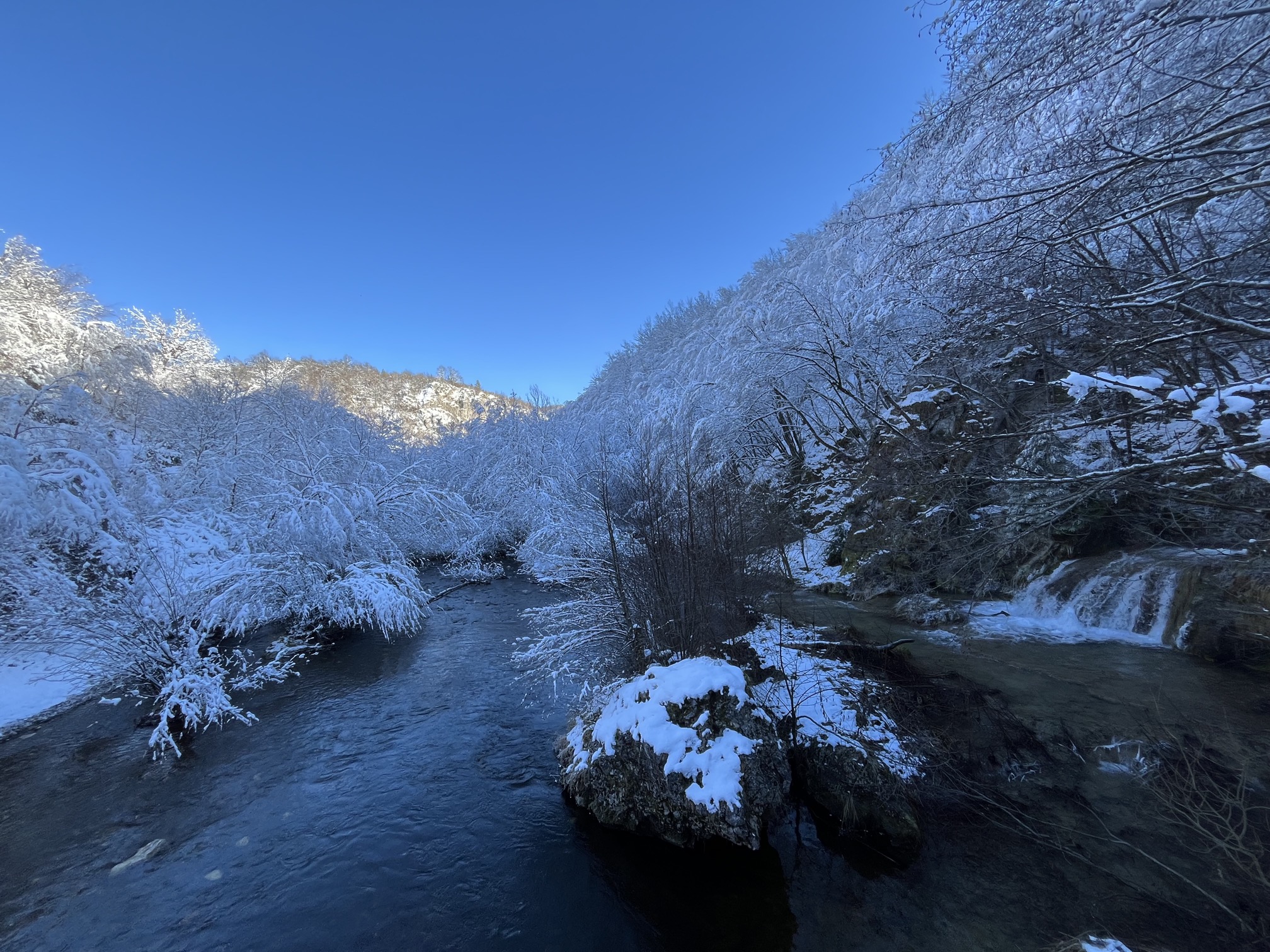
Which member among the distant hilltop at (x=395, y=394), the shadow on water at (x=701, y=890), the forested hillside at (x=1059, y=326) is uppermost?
the distant hilltop at (x=395, y=394)

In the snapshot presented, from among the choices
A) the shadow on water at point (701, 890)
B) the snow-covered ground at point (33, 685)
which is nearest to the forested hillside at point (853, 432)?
the snow-covered ground at point (33, 685)

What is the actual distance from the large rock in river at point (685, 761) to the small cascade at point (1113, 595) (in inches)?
276

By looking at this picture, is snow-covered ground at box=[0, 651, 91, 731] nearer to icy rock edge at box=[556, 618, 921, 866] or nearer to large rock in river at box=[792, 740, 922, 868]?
icy rock edge at box=[556, 618, 921, 866]

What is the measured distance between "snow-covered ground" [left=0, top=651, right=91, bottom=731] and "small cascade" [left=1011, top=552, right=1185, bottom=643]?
16.8m

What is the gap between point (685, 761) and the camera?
15.4 feet

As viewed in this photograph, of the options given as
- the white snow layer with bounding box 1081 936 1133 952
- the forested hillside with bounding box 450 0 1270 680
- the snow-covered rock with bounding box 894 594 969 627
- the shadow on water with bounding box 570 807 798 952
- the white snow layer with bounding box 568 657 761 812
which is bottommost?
the shadow on water with bounding box 570 807 798 952

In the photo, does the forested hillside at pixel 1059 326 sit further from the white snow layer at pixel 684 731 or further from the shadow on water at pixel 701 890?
the shadow on water at pixel 701 890

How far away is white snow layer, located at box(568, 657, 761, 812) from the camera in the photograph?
15.0 feet

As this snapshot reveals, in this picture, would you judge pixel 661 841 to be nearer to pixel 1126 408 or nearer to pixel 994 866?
pixel 994 866

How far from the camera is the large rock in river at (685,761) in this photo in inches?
179

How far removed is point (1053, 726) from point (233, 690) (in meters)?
12.4

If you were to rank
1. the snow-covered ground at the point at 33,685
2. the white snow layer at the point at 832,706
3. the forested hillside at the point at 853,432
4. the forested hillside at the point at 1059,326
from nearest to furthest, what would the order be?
the forested hillside at the point at 1059,326
the forested hillside at the point at 853,432
the white snow layer at the point at 832,706
the snow-covered ground at the point at 33,685

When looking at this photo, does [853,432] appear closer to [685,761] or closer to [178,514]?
[685,761]

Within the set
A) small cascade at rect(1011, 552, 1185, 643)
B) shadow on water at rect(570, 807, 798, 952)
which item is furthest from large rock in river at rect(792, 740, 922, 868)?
small cascade at rect(1011, 552, 1185, 643)
